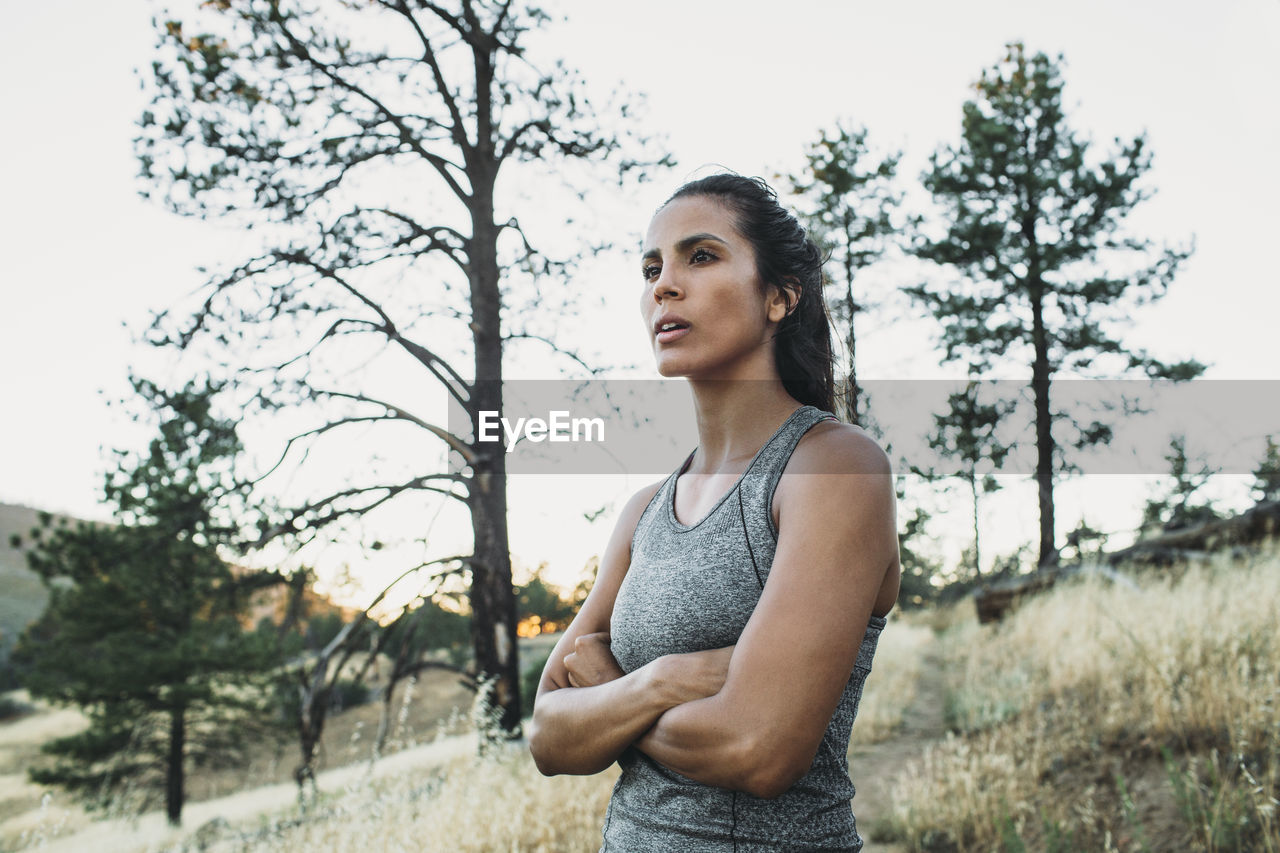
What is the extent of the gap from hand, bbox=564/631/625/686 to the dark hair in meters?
0.67

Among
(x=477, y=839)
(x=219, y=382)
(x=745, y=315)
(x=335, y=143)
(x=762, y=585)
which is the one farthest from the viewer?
(x=335, y=143)

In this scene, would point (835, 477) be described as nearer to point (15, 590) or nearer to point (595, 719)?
point (595, 719)

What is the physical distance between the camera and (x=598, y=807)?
5176 mm

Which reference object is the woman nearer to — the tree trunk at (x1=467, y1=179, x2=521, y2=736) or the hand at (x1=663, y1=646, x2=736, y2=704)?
the hand at (x1=663, y1=646, x2=736, y2=704)

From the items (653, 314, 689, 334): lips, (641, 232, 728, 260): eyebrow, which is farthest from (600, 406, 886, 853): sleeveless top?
(641, 232, 728, 260): eyebrow

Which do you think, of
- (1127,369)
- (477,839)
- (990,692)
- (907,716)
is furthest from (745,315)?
(1127,369)

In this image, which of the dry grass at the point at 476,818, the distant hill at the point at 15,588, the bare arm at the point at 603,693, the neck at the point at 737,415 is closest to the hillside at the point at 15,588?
the distant hill at the point at 15,588

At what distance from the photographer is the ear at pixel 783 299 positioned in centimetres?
163

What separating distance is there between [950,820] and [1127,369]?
12.9 meters

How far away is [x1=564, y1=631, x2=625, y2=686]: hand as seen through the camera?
5.23ft

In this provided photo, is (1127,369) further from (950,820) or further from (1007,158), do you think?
(950,820)

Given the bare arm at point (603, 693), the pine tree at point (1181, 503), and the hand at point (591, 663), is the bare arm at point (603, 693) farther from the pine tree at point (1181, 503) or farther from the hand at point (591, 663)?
the pine tree at point (1181, 503)

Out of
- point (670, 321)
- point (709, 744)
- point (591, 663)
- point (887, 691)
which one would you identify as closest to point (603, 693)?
point (591, 663)

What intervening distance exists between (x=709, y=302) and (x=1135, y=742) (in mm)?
5013
